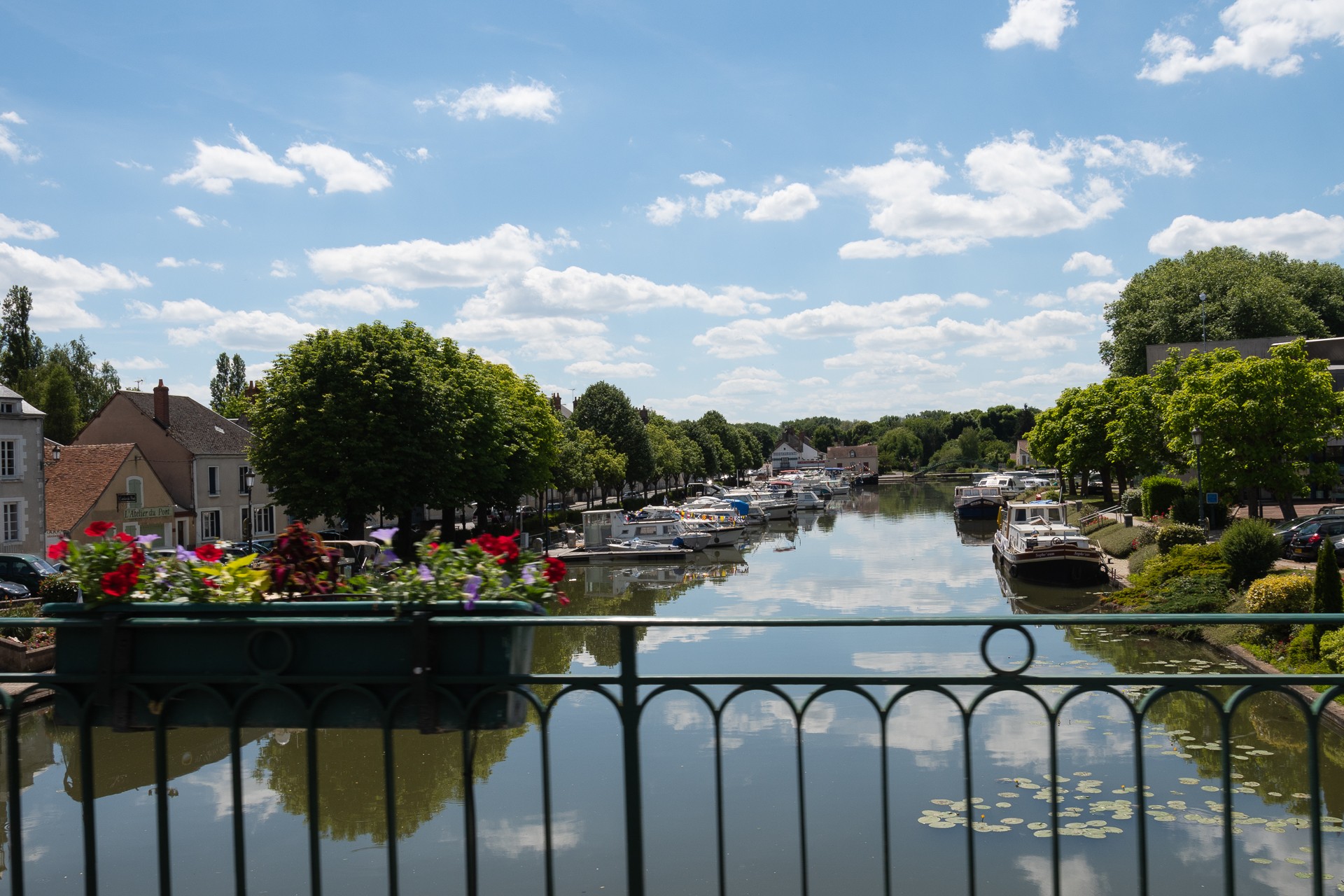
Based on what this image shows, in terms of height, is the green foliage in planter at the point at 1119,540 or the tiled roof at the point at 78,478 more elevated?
the tiled roof at the point at 78,478

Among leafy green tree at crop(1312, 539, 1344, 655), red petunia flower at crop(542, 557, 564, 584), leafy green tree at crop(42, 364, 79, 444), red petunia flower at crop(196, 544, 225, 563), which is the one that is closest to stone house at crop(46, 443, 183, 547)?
leafy green tree at crop(42, 364, 79, 444)

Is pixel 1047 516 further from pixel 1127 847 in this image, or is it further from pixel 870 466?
pixel 870 466

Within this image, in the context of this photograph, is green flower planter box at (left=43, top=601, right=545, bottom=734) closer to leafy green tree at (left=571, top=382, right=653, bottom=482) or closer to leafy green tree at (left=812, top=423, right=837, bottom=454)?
leafy green tree at (left=571, top=382, right=653, bottom=482)

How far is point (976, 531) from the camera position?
187 ft

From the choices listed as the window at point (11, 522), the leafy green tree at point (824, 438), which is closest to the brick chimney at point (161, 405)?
the window at point (11, 522)

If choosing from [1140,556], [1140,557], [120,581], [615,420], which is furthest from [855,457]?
[120,581]

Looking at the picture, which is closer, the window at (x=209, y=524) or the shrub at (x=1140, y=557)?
the shrub at (x=1140, y=557)

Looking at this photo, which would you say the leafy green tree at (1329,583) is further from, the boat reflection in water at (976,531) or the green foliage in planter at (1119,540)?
the boat reflection in water at (976,531)

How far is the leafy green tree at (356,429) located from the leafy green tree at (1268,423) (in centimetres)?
2679

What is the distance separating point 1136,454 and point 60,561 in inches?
1929

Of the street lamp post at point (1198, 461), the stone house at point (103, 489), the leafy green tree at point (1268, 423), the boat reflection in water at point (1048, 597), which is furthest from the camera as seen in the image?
the stone house at point (103, 489)

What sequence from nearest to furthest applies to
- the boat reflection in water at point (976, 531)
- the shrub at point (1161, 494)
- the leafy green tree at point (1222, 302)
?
1. the shrub at point (1161, 494)
2. the boat reflection in water at point (976, 531)
3. the leafy green tree at point (1222, 302)

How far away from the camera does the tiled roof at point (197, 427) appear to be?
43250mm

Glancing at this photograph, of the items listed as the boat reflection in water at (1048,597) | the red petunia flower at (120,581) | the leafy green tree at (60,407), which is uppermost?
the leafy green tree at (60,407)
